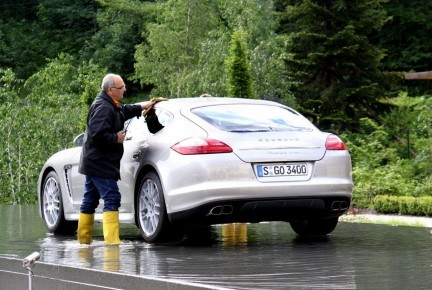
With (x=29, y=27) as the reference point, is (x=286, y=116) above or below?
below

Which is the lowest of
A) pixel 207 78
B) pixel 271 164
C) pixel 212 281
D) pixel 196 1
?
pixel 212 281

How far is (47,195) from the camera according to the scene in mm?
12211

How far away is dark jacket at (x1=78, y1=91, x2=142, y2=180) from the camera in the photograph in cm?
991

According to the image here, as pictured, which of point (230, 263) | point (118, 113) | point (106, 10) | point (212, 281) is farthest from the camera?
point (106, 10)

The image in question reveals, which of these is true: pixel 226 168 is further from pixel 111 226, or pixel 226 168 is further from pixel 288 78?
pixel 288 78

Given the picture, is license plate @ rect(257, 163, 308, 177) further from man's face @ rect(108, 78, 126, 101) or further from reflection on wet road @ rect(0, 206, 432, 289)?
man's face @ rect(108, 78, 126, 101)

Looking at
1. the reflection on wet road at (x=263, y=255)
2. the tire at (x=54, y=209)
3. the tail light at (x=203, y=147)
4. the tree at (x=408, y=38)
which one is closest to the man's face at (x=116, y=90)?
the tail light at (x=203, y=147)

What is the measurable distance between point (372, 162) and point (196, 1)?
25.9 metres

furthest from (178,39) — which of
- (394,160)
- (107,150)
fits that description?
→ (107,150)

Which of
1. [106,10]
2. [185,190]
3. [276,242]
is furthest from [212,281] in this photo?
[106,10]

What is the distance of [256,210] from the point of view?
31.2ft

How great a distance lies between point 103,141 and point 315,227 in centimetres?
235

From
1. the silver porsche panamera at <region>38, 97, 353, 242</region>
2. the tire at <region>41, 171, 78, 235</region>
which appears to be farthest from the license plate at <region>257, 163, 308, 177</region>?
the tire at <region>41, 171, 78, 235</region>

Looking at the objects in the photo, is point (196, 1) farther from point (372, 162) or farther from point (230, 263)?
point (230, 263)
